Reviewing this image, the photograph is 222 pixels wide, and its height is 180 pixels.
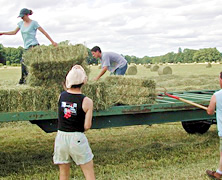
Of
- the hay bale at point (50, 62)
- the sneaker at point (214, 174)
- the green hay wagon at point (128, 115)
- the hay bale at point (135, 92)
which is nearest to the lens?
the sneaker at point (214, 174)

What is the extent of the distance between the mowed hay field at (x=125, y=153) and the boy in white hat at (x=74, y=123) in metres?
1.30

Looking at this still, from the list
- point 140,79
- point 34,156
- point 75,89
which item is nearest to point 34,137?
point 34,156

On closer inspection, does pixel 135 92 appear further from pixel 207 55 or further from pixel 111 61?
pixel 207 55

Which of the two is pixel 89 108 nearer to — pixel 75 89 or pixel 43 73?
pixel 75 89

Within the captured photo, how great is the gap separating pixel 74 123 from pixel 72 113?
0.37 ft

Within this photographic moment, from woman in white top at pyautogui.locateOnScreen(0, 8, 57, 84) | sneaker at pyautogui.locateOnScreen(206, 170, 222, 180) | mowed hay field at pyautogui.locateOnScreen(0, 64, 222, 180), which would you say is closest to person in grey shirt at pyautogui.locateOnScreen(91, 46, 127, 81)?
woman in white top at pyautogui.locateOnScreen(0, 8, 57, 84)

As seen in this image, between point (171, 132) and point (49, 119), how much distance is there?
383 centimetres

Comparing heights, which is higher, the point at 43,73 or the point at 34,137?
the point at 43,73

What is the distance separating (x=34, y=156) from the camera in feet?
21.1

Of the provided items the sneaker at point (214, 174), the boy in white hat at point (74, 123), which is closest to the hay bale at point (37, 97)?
the boy in white hat at point (74, 123)

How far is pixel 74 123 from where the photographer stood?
388 centimetres

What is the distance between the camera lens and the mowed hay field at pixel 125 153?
17.5 ft

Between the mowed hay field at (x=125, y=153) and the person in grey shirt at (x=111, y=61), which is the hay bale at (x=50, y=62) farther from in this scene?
the person in grey shirt at (x=111, y=61)

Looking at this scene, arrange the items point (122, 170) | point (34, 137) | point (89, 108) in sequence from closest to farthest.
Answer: point (89, 108)
point (122, 170)
point (34, 137)
